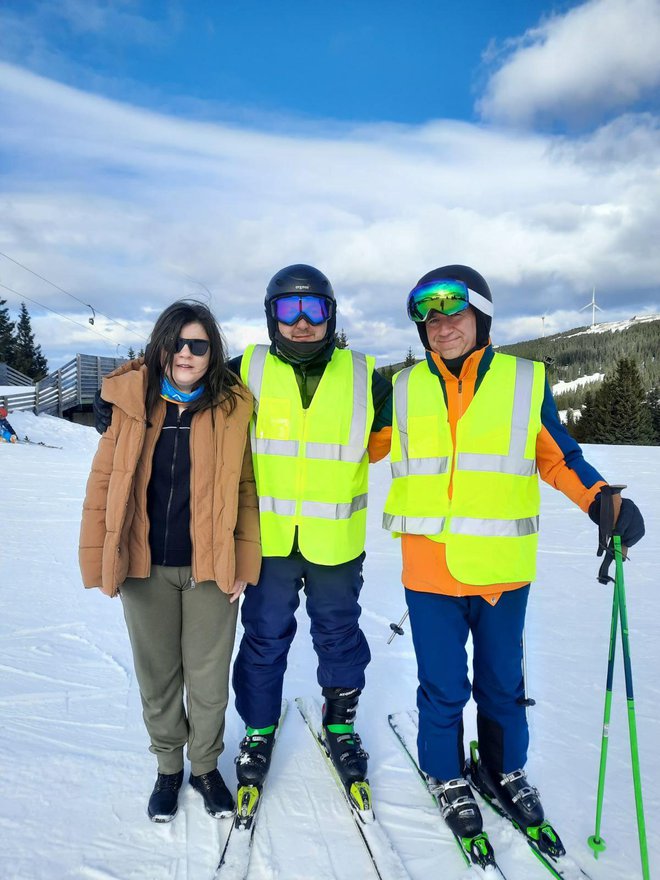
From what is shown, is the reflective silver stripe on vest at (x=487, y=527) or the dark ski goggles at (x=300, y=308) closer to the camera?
the reflective silver stripe on vest at (x=487, y=527)

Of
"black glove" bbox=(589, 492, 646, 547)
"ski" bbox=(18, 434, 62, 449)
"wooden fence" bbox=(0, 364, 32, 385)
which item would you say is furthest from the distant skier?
"wooden fence" bbox=(0, 364, 32, 385)

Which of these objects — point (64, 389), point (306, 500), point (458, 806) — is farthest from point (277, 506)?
point (64, 389)

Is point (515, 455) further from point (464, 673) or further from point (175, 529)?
point (175, 529)

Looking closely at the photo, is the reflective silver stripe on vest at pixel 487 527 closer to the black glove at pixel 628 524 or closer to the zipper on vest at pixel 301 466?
the black glove at pixel 628 524

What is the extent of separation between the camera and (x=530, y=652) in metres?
3.71

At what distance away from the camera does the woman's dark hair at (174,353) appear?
223 cm

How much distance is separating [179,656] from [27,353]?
173 ft

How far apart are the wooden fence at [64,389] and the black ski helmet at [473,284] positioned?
1905 centimetres

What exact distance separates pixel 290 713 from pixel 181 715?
805 millimetres

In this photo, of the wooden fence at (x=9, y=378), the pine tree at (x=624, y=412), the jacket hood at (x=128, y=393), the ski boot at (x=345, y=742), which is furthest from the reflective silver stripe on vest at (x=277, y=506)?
the pine tree at (x=624, y=412)

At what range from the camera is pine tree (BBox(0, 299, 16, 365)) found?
46.2m

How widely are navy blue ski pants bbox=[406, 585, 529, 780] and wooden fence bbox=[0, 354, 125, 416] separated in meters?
19.2

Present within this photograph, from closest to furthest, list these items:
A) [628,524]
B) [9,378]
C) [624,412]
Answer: [628,524]
[9,378]
[624,412]

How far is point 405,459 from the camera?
7.61ft
